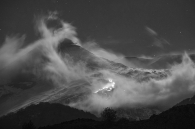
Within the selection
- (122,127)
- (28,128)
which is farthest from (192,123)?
(28,128)

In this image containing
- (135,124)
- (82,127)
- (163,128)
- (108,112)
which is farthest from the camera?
(108,112)

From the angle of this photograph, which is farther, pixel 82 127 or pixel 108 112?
pixel 108 112

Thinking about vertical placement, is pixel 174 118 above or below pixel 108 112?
below

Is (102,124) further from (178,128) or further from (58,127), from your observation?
(178,128)

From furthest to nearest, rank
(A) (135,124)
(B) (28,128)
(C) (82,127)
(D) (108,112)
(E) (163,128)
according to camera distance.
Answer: (D) (108,112) → (B) (28,128) → (C) (82,127) → (A) (135,124) → (E) (163,128)

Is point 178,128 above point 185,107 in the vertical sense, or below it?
below

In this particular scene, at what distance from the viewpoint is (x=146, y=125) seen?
10512cm

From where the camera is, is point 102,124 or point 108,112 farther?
point 108,112

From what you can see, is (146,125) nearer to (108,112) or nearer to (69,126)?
(69,126)

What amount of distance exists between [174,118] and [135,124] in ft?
58.0

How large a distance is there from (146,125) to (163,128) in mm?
7331

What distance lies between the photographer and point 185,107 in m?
117

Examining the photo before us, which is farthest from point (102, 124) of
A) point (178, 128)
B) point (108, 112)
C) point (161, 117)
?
point (108, 112)

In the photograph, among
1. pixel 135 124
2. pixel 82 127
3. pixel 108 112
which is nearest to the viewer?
pixel 135 124
